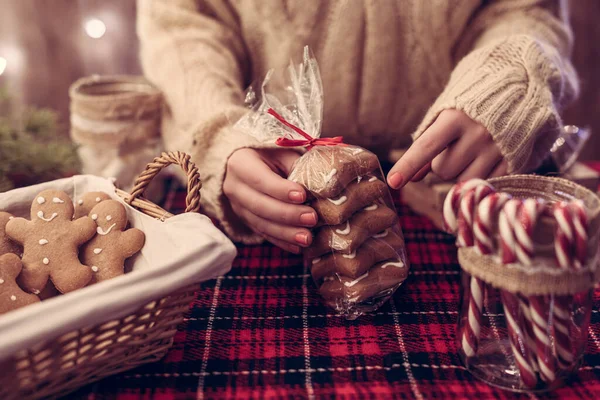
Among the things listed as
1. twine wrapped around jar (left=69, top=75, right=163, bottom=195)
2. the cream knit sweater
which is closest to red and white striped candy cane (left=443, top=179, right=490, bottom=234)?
the cream knit sweater

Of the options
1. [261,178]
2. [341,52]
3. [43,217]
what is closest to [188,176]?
[261,178]

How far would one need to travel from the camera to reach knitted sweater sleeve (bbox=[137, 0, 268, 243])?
2.76 feet

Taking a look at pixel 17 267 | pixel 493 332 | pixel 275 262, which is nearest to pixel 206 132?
pixel 275 262

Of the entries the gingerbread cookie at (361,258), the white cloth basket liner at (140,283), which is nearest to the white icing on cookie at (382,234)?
the gingerbread cookie at (361,258)

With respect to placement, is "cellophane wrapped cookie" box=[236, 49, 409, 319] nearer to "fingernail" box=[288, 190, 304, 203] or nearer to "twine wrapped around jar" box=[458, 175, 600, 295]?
"fingernail" box=[288, 190, 304, 203]

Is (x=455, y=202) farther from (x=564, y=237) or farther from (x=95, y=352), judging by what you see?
(x=95, y=352)

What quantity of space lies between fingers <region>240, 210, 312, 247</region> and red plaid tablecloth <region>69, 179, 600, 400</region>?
3.4 inches

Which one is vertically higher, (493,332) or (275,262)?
(493,332)

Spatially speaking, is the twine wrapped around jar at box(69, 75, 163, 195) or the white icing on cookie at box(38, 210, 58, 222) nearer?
the white icing on cookie at box(38, 210, 58, 222)

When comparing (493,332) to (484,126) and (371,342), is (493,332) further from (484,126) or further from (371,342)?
(484,126)

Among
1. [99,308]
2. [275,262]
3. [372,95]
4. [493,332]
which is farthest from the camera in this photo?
[372,95]

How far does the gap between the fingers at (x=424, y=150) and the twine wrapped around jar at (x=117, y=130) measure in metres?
0.61

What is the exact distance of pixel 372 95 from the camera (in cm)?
110

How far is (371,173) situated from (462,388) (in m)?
0.29
